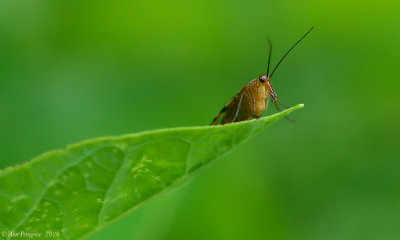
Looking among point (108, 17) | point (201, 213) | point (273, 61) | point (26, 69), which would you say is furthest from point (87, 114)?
point (273, 61)

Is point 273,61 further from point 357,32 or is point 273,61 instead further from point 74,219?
point 74,219

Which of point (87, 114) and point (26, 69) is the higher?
point (26, 69)

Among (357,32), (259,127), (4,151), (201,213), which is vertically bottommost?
(201,213)

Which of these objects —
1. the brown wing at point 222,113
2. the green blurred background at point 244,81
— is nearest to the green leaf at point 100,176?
the green blurred background at point 244,81

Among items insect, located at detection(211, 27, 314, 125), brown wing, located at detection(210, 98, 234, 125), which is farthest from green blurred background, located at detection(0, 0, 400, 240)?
insect, located at detection(211, 27, 314, 125)

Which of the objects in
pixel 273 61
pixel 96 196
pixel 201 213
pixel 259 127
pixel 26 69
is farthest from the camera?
pixel 273 61

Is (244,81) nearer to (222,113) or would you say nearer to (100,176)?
(222,113)
